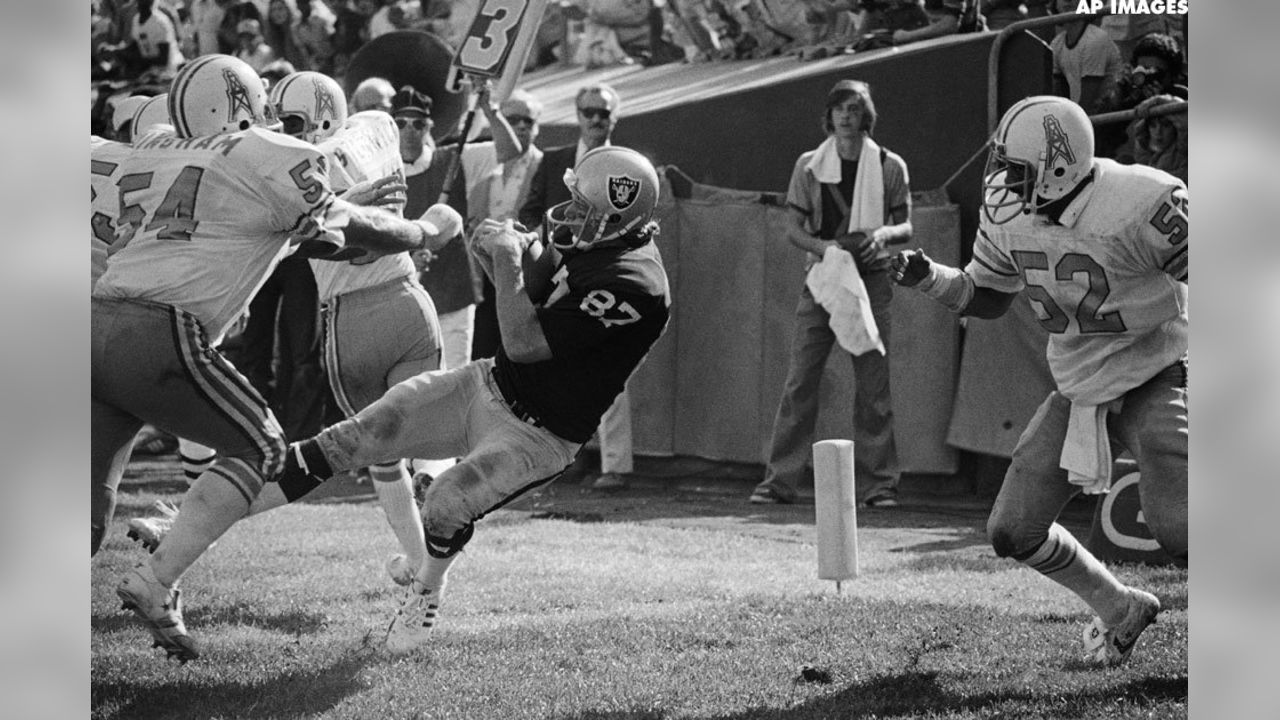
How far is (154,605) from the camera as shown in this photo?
5.18 meters

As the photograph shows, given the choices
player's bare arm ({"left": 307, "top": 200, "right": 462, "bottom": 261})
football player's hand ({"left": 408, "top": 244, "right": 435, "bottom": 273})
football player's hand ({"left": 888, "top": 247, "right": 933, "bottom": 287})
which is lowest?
football player's hand ({"left": 408, "top": 244, "right": 435, "bottom": 273})

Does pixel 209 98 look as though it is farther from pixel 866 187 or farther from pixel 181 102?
pixel 866 187

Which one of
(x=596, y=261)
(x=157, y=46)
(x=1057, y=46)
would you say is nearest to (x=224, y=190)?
(x=596, y=261)

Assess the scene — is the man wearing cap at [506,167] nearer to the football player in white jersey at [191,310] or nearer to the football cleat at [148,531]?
the football cleat at [148,531]

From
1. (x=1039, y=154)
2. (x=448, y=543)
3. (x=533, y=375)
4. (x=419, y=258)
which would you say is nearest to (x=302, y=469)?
(x=448, y=543)

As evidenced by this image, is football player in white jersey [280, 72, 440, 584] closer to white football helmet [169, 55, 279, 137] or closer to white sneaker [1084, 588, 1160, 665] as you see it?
white football helmet [169, 55, 279, 137]

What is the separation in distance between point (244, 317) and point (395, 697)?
4.41 meters

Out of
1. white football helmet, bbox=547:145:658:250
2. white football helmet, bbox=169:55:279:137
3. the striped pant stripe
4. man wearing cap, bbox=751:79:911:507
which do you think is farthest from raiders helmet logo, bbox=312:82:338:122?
man wearing cap, bbox=751:79:911:507

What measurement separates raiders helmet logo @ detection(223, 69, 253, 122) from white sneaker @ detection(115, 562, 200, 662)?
136 cm

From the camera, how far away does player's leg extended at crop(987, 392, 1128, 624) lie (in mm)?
5508

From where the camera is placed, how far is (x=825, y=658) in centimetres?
559
